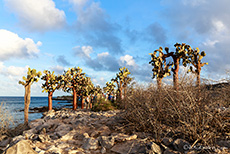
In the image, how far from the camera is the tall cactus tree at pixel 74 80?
2378 cm

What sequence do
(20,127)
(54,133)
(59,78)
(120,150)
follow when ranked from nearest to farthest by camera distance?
1. (120,150)
2. (54,133)
3. (20,127)
4. (59,78)

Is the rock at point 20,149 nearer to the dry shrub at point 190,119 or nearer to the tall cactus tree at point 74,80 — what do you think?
the dry shrub at point 190,119

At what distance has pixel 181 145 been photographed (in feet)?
12.5

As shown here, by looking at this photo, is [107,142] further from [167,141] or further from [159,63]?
[159,63]

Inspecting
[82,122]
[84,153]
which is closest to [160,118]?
[84,153]

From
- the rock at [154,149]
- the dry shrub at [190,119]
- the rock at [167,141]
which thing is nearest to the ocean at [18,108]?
the dry shrub at [190,119]

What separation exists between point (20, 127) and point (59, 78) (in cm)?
1485

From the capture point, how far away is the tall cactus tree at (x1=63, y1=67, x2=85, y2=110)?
78.0ft

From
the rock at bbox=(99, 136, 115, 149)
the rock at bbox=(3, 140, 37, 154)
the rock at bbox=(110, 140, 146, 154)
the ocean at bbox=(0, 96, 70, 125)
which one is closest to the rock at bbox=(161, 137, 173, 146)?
the rock at bbox=(110, 140, 146, 154)

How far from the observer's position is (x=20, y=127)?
367 inches

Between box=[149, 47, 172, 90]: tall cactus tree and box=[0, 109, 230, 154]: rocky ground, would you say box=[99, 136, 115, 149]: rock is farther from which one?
box=[149, 47, 172, 90]: tall cactus tree

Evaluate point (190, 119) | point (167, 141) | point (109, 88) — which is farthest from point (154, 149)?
point (109, 88)

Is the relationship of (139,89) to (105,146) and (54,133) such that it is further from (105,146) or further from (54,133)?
(54,133)

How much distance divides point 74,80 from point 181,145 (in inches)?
871
